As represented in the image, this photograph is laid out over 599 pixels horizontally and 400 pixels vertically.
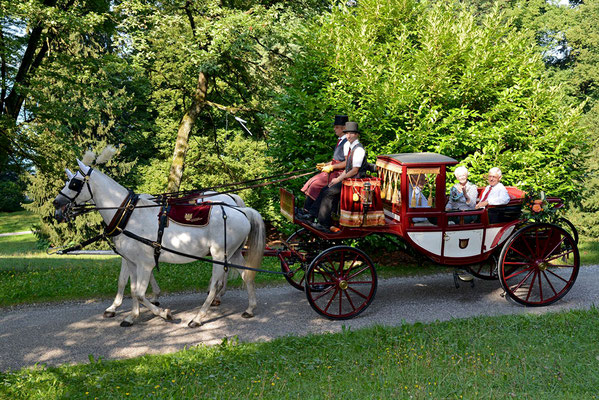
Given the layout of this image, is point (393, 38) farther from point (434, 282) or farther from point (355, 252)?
point (355, 252)

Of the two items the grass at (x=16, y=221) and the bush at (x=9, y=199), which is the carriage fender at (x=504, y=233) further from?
the bush at (x=9, y=199)

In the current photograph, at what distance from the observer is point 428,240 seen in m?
8.07

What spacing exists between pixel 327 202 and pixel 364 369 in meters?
2.99

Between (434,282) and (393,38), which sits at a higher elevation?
(393,38)

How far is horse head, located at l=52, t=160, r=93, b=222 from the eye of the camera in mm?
7203

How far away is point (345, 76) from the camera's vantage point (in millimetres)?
11508

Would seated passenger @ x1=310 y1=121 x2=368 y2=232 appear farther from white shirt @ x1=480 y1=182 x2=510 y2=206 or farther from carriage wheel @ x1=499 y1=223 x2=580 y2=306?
carriage wheel @ x1=499 y1=223 x2=580 y2=306

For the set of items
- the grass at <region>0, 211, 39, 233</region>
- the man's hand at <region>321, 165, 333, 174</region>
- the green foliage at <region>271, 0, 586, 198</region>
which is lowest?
the grass at <region>0, 211, 39, 233</region>

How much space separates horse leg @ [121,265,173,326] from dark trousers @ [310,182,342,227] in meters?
2.76

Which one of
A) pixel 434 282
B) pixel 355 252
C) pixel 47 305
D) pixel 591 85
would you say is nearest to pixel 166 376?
pixel 355 252

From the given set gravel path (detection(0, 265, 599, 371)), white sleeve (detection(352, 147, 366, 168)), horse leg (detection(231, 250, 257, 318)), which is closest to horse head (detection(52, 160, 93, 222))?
gravel path (detection(0, 265, 599, 371))

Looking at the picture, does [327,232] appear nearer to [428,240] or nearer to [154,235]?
[428,240]

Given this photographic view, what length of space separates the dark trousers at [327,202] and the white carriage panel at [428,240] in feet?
4.46

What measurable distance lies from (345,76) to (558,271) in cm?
629
